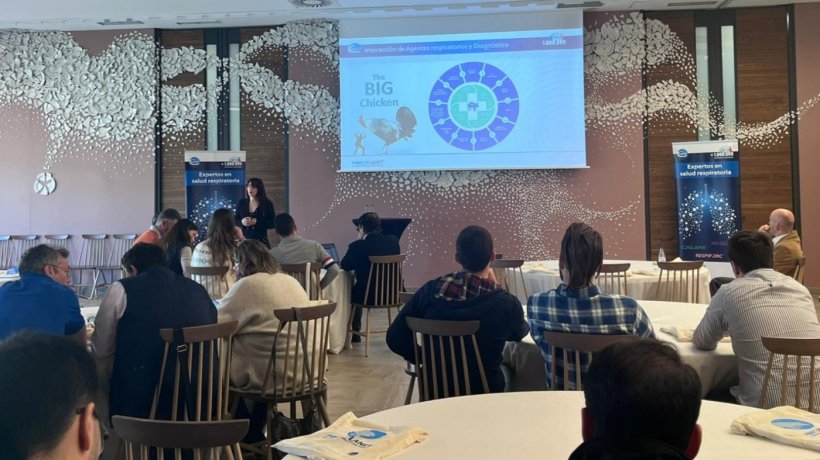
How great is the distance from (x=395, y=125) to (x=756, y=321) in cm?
615

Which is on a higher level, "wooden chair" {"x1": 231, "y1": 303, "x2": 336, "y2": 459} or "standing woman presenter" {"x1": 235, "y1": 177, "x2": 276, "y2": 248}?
"standing woman presenter" {"x1": 235, "y1": 177, "x2": 276, "y2": 248}

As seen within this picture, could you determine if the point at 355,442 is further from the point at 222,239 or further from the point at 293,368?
the point at 222,239

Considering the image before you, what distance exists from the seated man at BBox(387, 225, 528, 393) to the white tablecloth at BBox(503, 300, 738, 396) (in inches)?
6.8

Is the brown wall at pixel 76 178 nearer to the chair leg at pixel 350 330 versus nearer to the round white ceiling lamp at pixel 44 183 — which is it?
the round white ceiling lamp at pixel 44 183

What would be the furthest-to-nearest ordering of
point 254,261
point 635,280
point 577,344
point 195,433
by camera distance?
point 635,280 → point 254,261 → point 577,344 → point 195,433

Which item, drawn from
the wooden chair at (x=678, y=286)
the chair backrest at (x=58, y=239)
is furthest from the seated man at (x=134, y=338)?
the chair backrest at (x=58, y=239)

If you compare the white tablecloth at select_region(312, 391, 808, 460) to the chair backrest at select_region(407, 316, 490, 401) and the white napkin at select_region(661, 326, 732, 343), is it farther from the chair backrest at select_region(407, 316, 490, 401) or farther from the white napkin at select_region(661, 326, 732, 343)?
the white napkin at select_region(661, 326, 732, 343)

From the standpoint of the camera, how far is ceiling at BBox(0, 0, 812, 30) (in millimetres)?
7621

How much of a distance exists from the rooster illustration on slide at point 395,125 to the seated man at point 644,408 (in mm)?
7189

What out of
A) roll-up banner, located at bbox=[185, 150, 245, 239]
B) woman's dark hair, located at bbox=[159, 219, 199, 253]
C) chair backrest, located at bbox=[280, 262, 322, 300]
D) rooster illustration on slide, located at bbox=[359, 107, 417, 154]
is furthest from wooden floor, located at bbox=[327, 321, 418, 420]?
roll-up banner, located at bbox=[185, 150, 245, 239]

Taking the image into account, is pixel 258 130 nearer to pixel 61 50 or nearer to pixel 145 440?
pixel 61 50

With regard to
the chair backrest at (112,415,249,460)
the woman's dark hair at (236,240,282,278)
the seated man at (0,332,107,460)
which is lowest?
the chair backrest at (112,415,249,460)

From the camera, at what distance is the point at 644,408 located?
0.97 m

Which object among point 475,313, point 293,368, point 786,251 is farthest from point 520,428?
point 786,251
